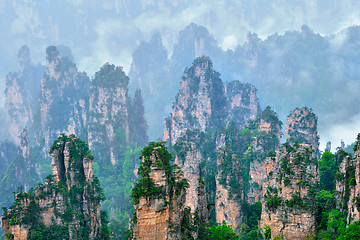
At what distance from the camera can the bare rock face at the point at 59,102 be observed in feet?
288

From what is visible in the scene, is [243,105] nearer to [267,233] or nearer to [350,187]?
[267,233]

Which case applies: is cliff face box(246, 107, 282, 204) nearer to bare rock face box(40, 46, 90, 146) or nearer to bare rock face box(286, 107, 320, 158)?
bare rock face box(286, 107, 320, 158)

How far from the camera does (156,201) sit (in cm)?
2069

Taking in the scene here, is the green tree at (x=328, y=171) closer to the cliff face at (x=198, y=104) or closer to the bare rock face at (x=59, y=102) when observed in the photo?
the cliff face at (x=198, y=104)

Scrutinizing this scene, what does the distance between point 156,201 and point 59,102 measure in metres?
78.9

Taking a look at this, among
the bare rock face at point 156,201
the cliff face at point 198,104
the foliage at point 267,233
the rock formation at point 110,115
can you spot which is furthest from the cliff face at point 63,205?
the rock formation at point 110,115

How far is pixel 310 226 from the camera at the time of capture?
77.6ft

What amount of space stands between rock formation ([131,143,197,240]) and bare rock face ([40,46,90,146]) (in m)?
68.8

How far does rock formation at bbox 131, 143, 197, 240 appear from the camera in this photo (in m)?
20.6

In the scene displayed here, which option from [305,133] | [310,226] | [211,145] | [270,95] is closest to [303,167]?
[310,226]

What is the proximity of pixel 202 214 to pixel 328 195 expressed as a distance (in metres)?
9.14

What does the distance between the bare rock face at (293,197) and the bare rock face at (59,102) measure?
68418 millimetres

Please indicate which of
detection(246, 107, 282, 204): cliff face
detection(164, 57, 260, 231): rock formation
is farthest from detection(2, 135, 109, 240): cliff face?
detection(246, 107, 282, 204): cliff face

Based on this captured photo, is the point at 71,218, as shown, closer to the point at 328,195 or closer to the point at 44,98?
the point at 328,195
